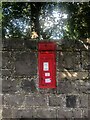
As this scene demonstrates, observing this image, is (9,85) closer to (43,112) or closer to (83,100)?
(43,112)

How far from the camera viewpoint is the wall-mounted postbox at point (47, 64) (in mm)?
3248

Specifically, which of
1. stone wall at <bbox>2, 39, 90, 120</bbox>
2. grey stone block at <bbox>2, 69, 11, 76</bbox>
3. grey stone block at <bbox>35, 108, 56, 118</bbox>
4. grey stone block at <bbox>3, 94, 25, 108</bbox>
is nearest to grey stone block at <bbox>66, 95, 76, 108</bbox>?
stone wall at <bbox>2, 39, 90, 120</bbox>

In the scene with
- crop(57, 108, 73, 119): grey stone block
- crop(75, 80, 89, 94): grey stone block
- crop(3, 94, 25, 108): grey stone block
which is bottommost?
crop(57, 108, 73, 119): grey stone block

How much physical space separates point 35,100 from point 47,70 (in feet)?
1.43

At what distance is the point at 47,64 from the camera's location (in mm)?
3262

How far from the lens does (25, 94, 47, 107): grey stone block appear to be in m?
3.28

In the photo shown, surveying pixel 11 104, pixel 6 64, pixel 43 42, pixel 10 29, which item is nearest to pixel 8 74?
pixel 6 64

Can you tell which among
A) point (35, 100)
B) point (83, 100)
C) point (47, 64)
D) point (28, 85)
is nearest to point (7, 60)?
point (28, 85)

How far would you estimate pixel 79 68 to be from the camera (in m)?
3.30

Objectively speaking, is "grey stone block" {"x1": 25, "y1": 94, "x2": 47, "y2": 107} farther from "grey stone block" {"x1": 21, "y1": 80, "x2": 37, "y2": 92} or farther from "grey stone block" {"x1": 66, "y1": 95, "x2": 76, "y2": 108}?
"grey stone block" {"x1": 66, "y1": 95, "x2": 76, "y2": 108}

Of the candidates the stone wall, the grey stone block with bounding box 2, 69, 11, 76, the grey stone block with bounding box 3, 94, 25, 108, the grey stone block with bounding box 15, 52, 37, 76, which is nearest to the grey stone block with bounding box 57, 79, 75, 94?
the stone wall

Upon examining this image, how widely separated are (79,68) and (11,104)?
104 centimetres

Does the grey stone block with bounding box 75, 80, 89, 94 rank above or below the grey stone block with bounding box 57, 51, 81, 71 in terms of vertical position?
below

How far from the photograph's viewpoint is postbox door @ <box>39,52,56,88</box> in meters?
3.25
